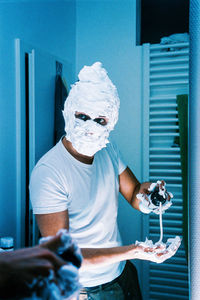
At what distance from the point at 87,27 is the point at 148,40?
513 mm

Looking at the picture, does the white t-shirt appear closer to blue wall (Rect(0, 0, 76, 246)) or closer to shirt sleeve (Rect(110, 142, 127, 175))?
shirt sleeve (Rect(110, 142, 127, 175))

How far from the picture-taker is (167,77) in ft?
7.24

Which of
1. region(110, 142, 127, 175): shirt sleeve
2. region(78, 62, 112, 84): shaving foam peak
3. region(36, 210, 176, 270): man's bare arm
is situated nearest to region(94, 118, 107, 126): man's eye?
region(78, 62, 112, 84): shaving foam peak

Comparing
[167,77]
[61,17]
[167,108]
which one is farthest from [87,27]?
[167,108]

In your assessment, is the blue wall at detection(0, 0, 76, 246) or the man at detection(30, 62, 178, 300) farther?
the blue wall at detection(0, 0, 76, 246)

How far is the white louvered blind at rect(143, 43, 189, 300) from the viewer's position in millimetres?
2188

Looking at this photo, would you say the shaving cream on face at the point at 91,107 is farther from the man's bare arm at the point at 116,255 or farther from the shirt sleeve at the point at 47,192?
the man's bare arm at the point at 116,255

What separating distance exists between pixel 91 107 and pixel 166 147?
49.6 inches

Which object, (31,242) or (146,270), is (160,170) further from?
(31,242)

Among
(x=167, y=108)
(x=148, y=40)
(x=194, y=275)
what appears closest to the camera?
(x=194, y=275)

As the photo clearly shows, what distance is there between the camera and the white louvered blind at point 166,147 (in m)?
2.19

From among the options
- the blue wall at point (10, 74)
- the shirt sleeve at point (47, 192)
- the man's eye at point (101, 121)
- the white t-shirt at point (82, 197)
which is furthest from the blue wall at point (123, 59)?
the shirt sleeve at point (47, 192)

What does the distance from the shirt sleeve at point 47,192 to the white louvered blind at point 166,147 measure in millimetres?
1257

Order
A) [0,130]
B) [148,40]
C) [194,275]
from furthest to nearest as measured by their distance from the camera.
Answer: [148,40]
[0,130]
[194,275]
